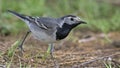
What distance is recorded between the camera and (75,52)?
696 cm

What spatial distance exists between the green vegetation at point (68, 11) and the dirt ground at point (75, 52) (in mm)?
332

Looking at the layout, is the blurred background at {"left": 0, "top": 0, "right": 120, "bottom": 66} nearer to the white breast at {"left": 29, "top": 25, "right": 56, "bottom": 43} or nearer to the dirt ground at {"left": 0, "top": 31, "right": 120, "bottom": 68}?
the dirt ground at {"left": 0, "top": 31, "right": 120, "bottom": 68}

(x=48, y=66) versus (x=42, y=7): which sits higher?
(x=42, y=7)

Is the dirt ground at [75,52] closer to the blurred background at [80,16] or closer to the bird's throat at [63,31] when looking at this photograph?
the blurred background at [80,16]

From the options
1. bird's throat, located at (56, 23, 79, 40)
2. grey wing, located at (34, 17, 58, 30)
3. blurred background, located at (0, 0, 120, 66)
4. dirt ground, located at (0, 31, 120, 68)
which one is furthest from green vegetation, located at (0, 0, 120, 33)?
bird's throat, located at (56, 23, 79, 40)

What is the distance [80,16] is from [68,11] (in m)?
0.33

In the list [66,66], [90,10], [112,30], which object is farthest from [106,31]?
[66,66]

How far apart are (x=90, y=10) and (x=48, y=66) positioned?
4182 millimetres

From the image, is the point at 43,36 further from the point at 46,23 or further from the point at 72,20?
the point at 72,20

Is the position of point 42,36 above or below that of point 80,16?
below

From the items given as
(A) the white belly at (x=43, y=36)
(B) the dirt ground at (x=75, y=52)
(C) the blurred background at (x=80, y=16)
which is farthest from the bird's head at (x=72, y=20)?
(C) the blurred background at (x=80, y=16)

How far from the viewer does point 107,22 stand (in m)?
9.27

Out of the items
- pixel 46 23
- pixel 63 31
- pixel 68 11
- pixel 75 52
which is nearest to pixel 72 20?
pixel 63 31

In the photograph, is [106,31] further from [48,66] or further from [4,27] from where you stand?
[48,66]
